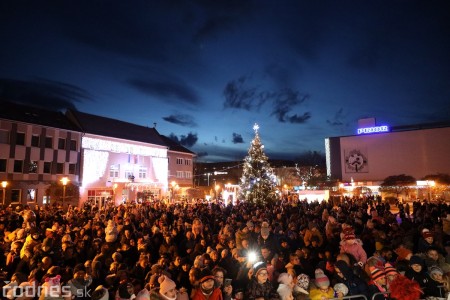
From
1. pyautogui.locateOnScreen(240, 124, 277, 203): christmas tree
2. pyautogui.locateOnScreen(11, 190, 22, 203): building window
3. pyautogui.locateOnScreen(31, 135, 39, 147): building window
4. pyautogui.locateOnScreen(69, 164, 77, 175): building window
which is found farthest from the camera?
pyautogui.locateOnScreen(69, 164, 77, 175): building window

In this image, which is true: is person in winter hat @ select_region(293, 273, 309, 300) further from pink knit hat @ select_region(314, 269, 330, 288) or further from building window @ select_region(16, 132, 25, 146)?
building window @ select_region(16, 132, 25, 146)

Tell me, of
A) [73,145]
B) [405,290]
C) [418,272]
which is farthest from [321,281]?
[73,145]

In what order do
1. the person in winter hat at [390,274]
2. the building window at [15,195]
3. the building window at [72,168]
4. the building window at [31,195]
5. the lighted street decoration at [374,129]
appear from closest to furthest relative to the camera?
the person in winter hat at [390,274], the building window at [15,195], the building window at [31,195], the building window at [72,168], the lighted street decoration at [374,129]

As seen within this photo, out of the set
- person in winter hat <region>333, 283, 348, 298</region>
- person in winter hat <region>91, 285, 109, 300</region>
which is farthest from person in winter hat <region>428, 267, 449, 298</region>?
person in winter hat <region>91, 285, 109, 300</region>

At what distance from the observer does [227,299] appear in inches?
183

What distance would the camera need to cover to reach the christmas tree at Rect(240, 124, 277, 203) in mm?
23984

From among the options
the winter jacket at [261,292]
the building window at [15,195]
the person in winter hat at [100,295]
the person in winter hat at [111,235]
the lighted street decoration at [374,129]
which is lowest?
the winter jacket at [261,292]

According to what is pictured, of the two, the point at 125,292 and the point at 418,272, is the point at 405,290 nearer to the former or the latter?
the point at 418,272

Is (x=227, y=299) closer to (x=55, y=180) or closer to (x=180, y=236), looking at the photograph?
(x=180, y=236)

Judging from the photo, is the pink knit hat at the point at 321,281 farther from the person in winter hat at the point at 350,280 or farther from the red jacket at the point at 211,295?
the red jacket at the point at 211,295

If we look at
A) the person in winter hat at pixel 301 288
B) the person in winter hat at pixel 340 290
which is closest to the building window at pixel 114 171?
the person in winter hat at pixel 301 288

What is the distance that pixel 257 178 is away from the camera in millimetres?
24109

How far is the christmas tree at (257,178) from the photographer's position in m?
24.0

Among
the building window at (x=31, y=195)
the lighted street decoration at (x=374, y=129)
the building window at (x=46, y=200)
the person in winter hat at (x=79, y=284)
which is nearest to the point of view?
the person in winter hat at (x=79, y=284)
